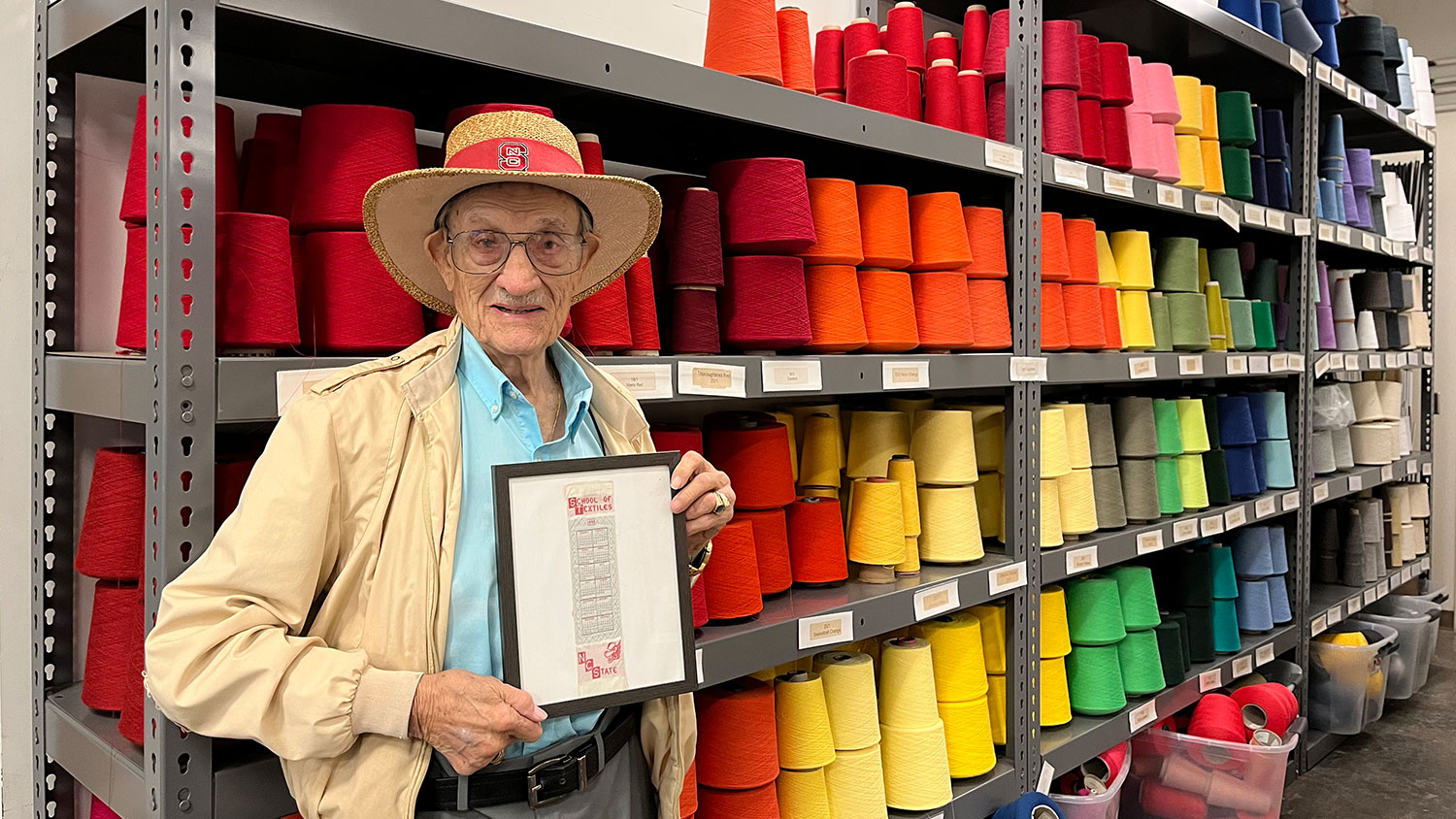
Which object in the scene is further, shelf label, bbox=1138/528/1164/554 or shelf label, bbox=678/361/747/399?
shelf label, bbox=1138/528/1164/554

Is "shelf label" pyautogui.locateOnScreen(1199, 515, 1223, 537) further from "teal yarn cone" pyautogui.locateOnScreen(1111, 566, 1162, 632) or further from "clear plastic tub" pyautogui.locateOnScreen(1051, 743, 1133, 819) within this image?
"clear plastic tub" pyautogui.locateOnScreen(1051, 743, 1133, 819)

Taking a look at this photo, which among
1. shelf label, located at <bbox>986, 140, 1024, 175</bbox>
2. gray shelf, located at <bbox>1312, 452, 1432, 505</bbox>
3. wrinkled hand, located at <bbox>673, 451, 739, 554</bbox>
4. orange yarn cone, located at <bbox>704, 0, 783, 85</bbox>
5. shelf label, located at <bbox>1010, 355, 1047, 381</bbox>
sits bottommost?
gray shelf, located at <bbox>1312, 452, 1432, 505</bbox>

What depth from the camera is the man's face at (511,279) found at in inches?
50.0

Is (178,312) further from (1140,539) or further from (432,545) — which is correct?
(1140,539)

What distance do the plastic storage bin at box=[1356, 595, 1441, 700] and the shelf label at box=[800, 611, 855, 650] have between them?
10.8 ft

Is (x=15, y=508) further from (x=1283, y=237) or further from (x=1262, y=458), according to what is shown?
(x=1283, y=237)

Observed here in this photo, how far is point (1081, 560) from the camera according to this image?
2705 mm

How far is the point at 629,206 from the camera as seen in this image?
1437 mm

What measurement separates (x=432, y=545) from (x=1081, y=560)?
1979 mm

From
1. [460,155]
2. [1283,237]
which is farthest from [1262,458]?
[460,155]

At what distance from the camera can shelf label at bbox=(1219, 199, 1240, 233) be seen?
3.19 metres

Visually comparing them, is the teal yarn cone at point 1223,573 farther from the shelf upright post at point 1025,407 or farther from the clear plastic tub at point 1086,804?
the shelf upright post at point 1025,407

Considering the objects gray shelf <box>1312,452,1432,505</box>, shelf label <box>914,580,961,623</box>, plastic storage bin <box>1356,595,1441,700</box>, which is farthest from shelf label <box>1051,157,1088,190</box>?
plastic storage bin <box>1356,595,1441,700</box>

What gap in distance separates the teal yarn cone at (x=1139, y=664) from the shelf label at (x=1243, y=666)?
55 cm
